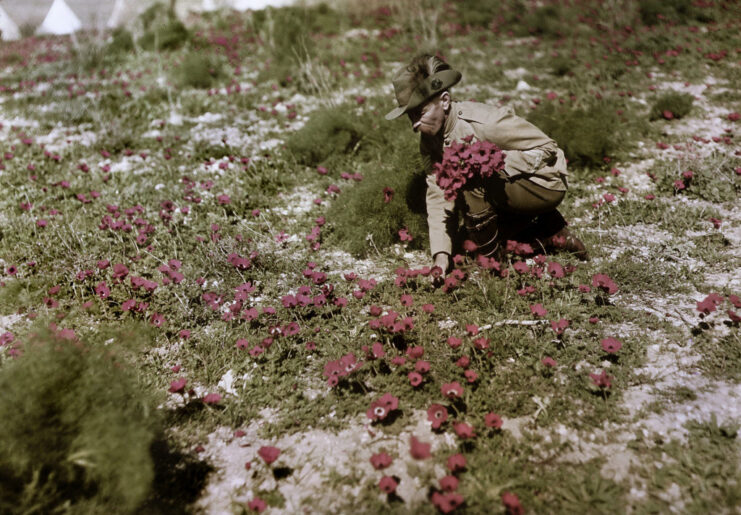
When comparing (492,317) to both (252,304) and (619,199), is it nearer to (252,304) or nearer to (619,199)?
(252,304)

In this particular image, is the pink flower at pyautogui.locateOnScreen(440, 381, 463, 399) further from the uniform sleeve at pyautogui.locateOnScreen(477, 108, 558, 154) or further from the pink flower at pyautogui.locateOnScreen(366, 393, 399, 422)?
the uniform sleeve at pyautogui.locateOnScreen(477, 108, 558, 154)

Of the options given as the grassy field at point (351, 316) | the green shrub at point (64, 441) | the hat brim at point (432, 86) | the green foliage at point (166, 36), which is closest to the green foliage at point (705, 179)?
the grassy field at point (351, 316)

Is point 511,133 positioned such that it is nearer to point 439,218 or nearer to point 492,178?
point 492,178

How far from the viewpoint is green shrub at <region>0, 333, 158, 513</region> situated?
5.81 feet

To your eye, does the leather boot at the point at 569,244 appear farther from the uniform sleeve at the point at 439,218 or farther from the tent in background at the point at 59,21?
the tent in background at the point at 59,21

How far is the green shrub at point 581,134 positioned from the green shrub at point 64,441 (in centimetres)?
469

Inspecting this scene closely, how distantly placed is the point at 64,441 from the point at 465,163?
2497mm

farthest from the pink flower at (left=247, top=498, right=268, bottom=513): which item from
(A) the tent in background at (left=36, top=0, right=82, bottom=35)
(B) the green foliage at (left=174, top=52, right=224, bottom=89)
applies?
(A) the tent in background at (left=36, top=0, right=82, bottom=35)

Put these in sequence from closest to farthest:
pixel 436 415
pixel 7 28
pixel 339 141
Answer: pixel 436 415 → pixel 339 141 → pixel 7 28

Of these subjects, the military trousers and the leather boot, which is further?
the leather boot

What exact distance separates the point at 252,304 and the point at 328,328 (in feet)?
2.25

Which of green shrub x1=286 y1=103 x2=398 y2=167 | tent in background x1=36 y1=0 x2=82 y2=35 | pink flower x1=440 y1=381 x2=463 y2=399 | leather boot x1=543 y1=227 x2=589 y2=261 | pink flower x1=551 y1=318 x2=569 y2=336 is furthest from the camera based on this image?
tent in background x1=36 y1=0 x2=82 y2=35

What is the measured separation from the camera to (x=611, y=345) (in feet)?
8.57

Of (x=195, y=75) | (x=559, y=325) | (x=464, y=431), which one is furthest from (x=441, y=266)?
Answer: (x=195, y=75)
